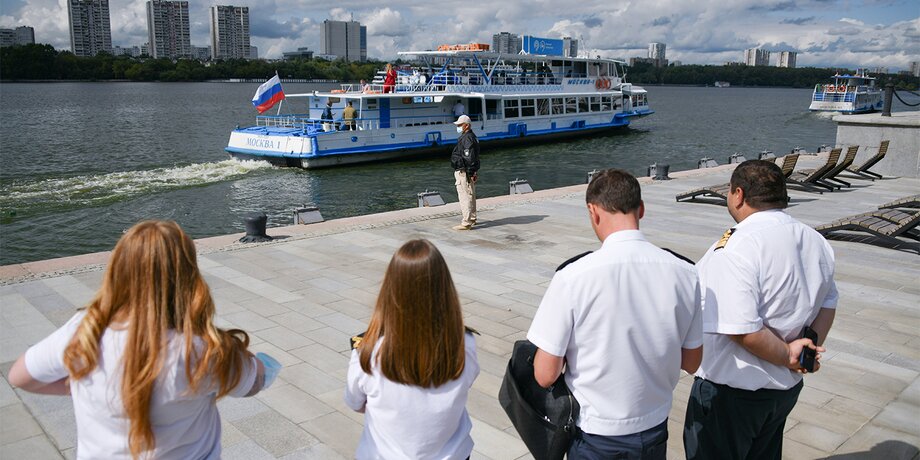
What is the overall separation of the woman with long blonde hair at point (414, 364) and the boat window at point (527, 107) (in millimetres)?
34858

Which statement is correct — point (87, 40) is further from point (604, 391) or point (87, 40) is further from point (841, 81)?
point (604, 391)

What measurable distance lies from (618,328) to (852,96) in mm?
74772

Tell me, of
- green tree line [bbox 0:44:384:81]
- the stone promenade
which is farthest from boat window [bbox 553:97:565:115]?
green tree line [bbox 0:44:384:81]

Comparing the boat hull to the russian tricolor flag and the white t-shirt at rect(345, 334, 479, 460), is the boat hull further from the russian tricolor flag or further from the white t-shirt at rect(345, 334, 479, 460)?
the white t-shirt at rect(345, 334, 479, 460)

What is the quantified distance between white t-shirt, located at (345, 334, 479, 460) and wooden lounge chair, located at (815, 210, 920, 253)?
9.39 meters

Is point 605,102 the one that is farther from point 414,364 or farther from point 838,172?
point 414,364

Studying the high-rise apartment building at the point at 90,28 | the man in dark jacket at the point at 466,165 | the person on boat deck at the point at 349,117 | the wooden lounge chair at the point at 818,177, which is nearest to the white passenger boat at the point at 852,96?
the person on boat deck at the point at 349,117

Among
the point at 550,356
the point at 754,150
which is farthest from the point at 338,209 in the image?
the point at 754,150

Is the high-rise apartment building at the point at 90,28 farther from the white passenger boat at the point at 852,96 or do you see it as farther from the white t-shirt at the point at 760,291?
the white t-shirt at the point at 760,291

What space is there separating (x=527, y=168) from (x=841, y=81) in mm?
59928

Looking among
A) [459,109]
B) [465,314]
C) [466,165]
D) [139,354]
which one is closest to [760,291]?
[139,354]

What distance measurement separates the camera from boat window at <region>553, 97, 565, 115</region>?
127ft

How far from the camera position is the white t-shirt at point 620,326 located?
2.56m

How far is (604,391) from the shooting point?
2664mm
